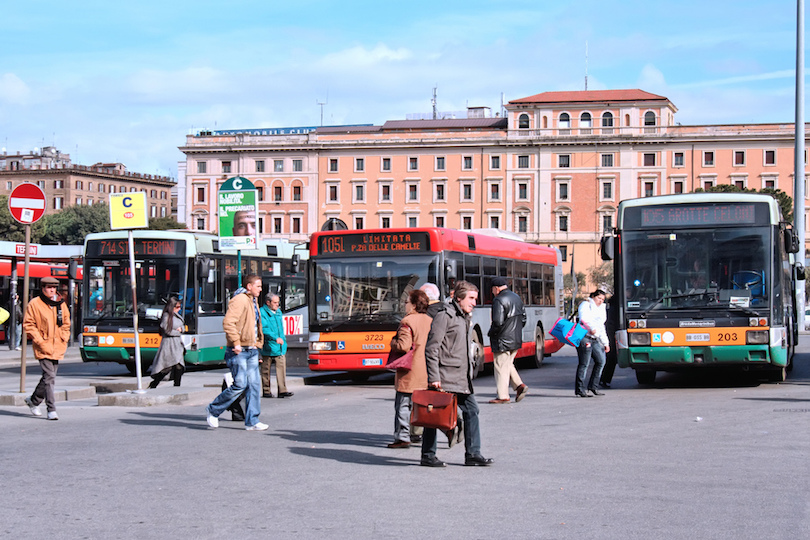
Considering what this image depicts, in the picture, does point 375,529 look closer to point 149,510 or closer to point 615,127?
point 149,510

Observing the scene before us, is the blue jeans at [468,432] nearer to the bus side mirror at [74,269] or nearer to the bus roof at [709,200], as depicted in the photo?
the bus roof at [709,200]

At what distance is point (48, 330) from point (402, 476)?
5855 millimetres

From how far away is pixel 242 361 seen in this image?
37.5ft

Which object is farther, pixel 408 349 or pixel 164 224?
pixel 164 224

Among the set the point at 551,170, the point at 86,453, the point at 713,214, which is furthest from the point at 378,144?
the point at 86,453

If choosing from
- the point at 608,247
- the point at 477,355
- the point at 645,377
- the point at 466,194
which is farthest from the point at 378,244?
the point at 466,194

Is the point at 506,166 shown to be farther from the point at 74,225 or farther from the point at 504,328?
the point at 504,328

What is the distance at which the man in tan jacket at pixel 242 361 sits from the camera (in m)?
11.3

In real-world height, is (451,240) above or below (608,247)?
above

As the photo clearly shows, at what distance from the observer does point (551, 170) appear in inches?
4161

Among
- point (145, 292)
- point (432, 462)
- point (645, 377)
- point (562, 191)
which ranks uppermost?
point (562, 191)

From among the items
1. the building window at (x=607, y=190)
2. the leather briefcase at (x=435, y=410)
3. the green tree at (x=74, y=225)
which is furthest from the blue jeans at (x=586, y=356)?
the green tree at (x=74, y=225)

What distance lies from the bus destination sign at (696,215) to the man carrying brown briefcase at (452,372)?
8.31 m

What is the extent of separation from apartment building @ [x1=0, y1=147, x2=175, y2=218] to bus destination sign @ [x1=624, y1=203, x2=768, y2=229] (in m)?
133
